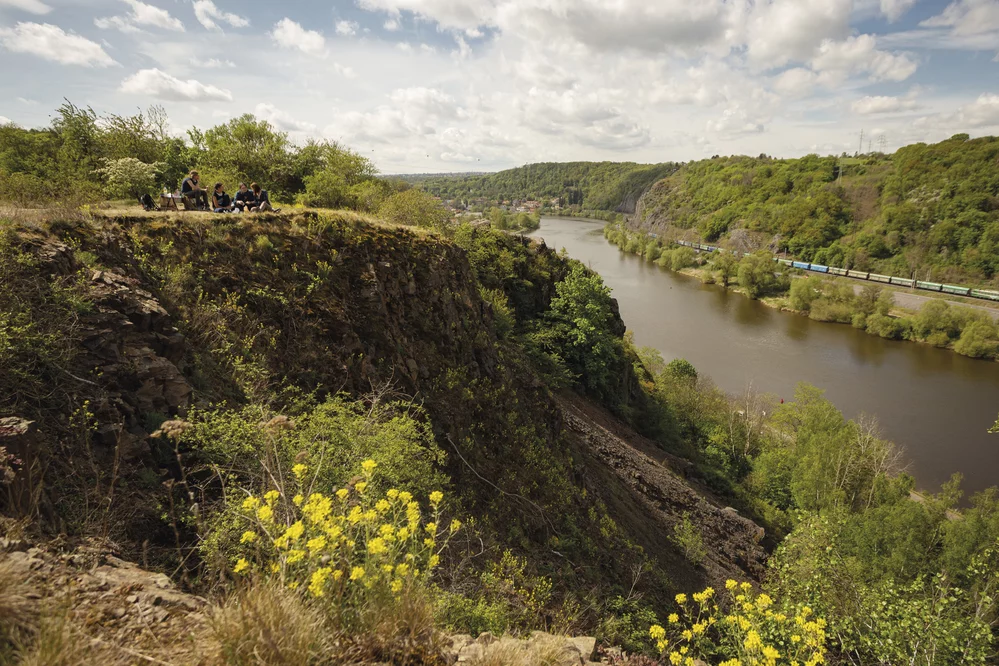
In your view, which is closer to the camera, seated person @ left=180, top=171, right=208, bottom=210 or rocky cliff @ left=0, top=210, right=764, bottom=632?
rocky cliff @ left=0, top=210, right=764, bottom=632

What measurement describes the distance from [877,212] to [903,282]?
83.9 feet

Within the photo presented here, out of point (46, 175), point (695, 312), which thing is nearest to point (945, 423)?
point (695, 312)

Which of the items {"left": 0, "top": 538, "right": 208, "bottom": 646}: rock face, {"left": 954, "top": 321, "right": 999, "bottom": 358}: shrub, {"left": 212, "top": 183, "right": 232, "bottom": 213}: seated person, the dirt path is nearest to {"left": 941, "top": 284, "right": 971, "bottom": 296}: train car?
the dirt path

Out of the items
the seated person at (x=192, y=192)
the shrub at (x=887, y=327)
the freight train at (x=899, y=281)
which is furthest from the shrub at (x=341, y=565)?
the freight train at (x=899, y=281)

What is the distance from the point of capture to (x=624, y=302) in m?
59.0

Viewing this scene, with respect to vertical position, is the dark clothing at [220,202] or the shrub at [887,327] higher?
the dark clothing at [220,202]

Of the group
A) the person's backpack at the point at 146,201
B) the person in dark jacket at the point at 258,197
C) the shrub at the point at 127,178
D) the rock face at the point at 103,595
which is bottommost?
the rock face at the point at 103,595

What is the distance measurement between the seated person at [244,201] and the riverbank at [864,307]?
61.1 meters

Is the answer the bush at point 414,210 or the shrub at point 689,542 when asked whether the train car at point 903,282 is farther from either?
the bush at point 414,210

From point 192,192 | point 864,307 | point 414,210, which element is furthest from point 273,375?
point 864,307

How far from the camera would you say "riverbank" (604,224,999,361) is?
44.4 m

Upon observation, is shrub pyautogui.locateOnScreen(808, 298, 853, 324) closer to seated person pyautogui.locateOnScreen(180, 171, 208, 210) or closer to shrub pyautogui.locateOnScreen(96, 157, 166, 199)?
seated person pyautogui.locateOnScreen(180, 171, 208, 210)

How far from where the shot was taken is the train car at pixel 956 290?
60625 mm

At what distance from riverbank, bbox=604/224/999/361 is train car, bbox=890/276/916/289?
7.25 m
